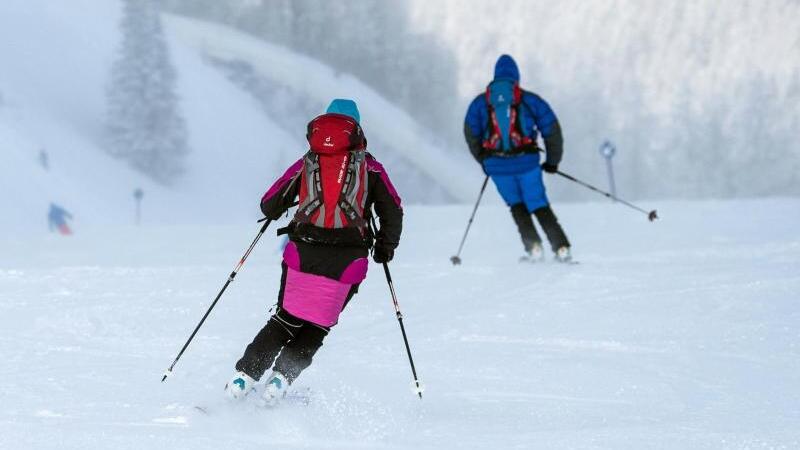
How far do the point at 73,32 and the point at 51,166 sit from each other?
1266 inches

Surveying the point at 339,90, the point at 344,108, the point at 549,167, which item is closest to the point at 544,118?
the point at 549,167

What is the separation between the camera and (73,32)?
7800 cm

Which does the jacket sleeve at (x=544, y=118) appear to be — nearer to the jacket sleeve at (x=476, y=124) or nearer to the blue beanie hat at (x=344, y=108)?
the jacket sleeve at (x=476, y=124)

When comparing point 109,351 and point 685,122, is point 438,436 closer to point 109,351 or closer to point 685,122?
point 109,351

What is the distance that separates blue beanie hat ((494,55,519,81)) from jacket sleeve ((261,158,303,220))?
5373 millimetres

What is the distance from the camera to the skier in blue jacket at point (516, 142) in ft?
33.4

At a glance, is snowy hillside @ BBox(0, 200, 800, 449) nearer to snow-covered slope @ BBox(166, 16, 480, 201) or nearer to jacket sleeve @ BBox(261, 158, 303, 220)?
jacket sleeve @ BBox(261, 158, 303, 220)

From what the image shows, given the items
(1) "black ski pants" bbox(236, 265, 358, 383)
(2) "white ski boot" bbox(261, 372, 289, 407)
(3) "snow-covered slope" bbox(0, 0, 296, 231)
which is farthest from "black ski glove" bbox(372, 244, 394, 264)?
(3) "snow-covered slope" bbox(0, 0, 296, 231)

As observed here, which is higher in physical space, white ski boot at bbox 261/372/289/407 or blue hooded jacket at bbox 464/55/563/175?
blue hooded jacket at bbox 464/55/563/175

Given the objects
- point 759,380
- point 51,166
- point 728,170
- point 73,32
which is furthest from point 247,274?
point 728,170

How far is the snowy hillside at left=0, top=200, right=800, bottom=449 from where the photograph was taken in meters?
4.35

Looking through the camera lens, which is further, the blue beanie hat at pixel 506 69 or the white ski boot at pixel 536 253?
the white ski boot at pixel 536 253

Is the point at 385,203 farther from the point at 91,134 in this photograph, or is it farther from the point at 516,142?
the point at 91,134

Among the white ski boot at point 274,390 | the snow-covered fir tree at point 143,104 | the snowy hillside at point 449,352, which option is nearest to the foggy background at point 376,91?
the snow-covered fir tree at point 143,104
